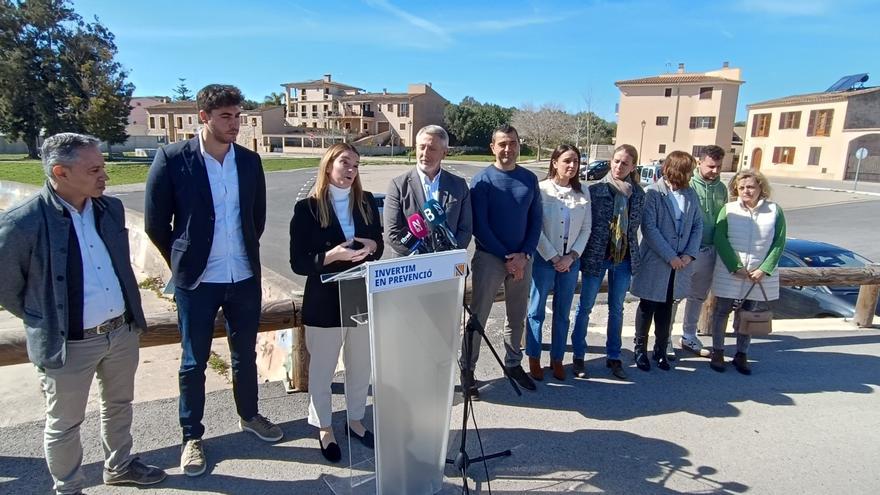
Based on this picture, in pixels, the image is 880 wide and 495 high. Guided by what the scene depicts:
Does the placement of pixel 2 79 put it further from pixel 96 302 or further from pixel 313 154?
pixel 96 302

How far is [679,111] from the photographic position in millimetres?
48750

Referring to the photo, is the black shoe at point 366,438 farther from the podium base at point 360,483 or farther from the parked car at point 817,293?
the parked car at point 817,293

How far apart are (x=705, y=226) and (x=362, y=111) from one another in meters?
72.9

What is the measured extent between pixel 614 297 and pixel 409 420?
252 cm

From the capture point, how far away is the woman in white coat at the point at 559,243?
4.08m

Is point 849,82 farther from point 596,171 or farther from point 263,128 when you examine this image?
point 263,128

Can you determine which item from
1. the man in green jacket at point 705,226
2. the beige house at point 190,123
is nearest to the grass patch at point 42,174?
the man in green jacket at point 705,226

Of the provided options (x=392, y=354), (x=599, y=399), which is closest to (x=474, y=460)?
(x=392, y=354)

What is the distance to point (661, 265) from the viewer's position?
4422 millimetres

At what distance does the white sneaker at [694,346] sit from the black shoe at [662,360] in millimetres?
471

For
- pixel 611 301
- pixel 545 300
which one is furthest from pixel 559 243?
pixel 611 301

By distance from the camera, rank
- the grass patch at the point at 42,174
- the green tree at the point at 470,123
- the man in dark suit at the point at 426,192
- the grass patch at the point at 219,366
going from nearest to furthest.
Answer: the man in dark suit at the point at 426,192
the grass patch at the point at 219,366
the grass patch at the point at 42,174
the green tree at the point at 470,123

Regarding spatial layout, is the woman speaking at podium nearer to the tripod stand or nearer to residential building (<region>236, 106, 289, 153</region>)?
the tripod stand

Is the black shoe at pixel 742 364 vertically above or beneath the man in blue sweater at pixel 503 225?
beneath
